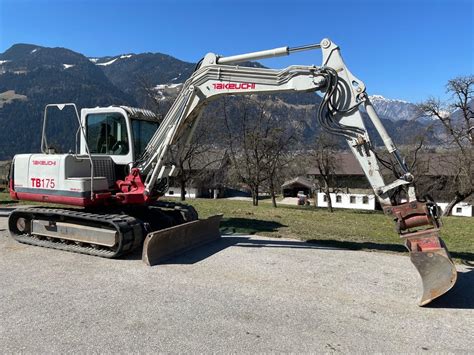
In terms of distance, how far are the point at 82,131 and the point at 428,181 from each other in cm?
3184

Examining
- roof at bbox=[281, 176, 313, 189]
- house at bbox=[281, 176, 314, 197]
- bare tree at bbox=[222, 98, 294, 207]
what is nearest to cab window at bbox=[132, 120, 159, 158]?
bare tree at bbox=[222, 98, 294, 207]

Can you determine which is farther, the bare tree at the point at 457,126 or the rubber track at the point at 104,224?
the bare tree at the point at 457,126

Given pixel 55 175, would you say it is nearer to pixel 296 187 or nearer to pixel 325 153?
pixel 325 153

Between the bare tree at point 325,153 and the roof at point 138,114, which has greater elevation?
the bare tree at point 325,153

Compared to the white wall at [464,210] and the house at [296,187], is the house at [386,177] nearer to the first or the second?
the white wall at [464,210]

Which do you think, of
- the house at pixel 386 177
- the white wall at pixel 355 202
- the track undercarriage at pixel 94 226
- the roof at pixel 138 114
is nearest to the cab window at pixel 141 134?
the roof at pixel 138 114

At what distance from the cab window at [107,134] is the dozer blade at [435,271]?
6.26 metres

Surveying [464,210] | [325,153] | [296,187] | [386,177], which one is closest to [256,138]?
[325,153]

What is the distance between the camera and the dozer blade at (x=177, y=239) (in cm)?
713

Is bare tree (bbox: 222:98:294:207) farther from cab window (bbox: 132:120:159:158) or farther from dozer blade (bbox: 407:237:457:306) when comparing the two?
dozer blade (bbox: 407:237:457:306)

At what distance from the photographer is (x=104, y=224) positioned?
796 cm

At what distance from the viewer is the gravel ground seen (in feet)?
13.9

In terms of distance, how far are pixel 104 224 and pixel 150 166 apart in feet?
5.04

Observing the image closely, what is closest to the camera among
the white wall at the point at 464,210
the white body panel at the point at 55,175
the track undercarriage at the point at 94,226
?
the track undercarriage at the point at 94,226
